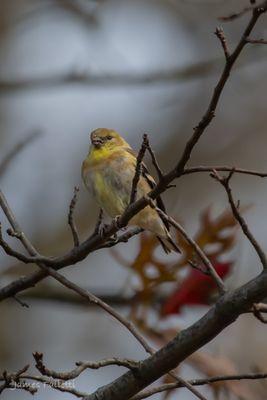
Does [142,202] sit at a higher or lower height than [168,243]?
lower

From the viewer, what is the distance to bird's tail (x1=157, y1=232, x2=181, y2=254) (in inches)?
183

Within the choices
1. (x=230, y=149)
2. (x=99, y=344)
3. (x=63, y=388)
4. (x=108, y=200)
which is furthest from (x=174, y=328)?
(x=230, y=149)

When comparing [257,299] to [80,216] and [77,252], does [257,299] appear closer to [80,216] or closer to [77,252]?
[77,252]

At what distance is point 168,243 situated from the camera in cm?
471

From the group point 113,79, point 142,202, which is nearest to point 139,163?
point 142,202

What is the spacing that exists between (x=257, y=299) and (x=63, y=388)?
28.3 inches

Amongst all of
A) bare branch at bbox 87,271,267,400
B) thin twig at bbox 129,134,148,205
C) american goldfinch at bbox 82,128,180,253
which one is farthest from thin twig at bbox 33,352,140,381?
american goldfinch at bbox 82,128,180,253

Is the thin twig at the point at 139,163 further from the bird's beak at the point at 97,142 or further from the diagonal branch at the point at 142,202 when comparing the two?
the bird's beak at the point at 97,142

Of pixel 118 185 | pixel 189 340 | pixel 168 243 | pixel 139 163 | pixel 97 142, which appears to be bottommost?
pixel 189 340

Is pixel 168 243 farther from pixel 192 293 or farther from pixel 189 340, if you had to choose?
pixel 189 340

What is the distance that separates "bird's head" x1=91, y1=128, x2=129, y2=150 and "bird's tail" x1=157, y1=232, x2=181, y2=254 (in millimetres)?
642

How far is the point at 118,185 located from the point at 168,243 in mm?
440

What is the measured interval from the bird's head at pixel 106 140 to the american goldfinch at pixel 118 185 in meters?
0.05

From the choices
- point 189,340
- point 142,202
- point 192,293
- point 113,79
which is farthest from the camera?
point 113,79
